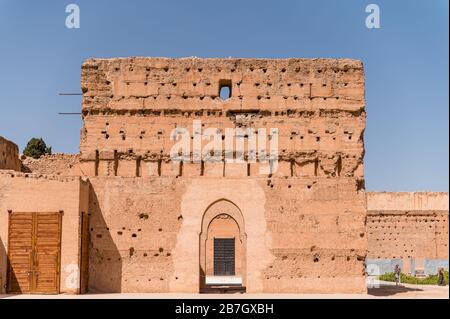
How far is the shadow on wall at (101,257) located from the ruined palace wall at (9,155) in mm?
7072

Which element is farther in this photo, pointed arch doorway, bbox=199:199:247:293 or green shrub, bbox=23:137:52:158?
green shrub, bbox=23:137:52:158

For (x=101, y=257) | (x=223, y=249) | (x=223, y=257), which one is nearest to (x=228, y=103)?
(x=101, y=257)

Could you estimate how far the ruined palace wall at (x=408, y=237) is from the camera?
116ft

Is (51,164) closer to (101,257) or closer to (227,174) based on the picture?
(101,257)

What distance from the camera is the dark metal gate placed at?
35.3 metres

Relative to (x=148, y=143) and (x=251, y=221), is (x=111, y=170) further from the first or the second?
(x=251, y=221)

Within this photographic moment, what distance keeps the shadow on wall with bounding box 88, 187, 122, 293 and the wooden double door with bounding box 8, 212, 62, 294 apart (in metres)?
1.59

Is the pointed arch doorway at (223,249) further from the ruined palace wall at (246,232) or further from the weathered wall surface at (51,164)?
the ruined palace wall at (246,232)

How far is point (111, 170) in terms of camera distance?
23.3 meters

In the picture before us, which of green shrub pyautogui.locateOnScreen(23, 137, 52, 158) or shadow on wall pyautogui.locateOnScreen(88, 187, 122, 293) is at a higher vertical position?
green shrub pyautogui.locateOnScreen(23, 137, 52, 158)

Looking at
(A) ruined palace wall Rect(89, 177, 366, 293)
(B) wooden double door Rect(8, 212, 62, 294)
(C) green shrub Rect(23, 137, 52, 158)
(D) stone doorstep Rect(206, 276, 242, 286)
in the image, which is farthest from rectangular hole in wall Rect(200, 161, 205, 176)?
(C) green shrub Rect(23, 137, 52, 158)

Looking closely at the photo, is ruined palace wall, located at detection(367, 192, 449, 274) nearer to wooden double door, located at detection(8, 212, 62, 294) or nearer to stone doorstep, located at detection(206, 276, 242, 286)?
stone doorstep, located at detection(206, 276, 242, 286)
